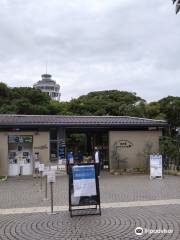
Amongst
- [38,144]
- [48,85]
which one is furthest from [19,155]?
[48,85]

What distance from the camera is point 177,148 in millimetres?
28266

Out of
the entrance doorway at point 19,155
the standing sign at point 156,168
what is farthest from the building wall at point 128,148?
the standing sign at point 156,168

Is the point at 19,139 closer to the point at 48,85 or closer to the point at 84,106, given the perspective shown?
the point at 84,106

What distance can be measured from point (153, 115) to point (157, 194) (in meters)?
38.3

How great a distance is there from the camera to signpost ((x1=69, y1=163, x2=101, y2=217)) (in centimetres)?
1128

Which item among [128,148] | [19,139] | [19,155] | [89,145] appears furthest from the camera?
[89,145]

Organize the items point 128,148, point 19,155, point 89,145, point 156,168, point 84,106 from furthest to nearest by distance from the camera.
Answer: point 84,106
point 89,145
point 128,148
point 19,155
point 156,168

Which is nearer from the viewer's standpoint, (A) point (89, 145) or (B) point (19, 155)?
(B) point (19, 155)

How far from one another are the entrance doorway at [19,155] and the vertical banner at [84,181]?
1694cm

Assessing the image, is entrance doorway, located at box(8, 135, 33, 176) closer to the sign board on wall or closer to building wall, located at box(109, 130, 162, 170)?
the sign board on wall

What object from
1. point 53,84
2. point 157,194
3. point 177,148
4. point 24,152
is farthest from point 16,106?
point 53,84

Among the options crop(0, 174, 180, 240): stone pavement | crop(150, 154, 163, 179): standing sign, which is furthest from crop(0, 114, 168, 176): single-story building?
crop(0, 174, 180, 240): stone pavement

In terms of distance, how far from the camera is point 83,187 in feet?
37.1

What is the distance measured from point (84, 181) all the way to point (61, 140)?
17748mm
